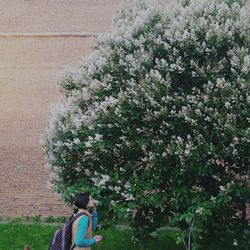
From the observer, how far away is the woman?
6.41 m

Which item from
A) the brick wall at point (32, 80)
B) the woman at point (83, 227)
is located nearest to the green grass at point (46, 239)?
the brick wall at point (32, 80)

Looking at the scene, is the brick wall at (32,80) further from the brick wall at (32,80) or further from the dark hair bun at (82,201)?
the dark hair bun at (82,201)

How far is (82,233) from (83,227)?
2.6 inches

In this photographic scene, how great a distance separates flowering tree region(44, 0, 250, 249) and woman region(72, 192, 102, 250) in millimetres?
1267

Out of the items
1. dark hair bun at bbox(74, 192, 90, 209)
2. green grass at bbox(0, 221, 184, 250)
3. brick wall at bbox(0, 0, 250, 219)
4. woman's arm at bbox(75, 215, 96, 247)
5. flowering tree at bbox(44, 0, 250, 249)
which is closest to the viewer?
woman's arm at bbox(75, 215, 96, 247)

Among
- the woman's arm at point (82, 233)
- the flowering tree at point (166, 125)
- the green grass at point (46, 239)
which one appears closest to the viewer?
the woman's arm at point (82, 233)

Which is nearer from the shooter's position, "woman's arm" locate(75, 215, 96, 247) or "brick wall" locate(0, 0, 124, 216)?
"woman's arm" locate(75, 215, 96, 247)

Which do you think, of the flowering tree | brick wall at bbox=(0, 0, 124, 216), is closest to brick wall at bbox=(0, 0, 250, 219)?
brick wall at bbox=(0, 0, 124, 216)

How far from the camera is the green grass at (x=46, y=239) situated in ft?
33.0

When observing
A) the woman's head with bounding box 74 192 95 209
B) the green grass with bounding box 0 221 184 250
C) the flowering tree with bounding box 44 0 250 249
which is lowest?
the green grass with bounding box 0 221 184 250

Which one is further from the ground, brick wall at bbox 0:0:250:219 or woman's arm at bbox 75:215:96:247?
brick wall at bbox 0:0:250:219

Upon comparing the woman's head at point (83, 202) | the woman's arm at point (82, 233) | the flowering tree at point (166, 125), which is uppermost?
the flowering tree at point (166, 125)

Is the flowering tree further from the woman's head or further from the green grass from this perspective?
the green grass

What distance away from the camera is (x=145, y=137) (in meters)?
8.04
